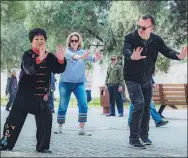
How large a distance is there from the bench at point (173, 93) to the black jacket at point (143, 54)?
0.60 meters

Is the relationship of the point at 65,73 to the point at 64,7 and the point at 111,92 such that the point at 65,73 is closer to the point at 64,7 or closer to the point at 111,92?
the point at 111,92

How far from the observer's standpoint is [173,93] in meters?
4.45

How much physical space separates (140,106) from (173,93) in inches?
15.6

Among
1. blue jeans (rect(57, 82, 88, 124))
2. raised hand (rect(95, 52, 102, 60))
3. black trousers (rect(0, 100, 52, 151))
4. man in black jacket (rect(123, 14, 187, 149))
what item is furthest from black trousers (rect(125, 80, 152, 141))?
black trousers (rect(0, 100, 52, 151))

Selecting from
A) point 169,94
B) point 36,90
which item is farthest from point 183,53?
point 169,94

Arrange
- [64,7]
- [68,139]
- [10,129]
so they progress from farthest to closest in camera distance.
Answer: [68,139] → [64,7] → [10,129]

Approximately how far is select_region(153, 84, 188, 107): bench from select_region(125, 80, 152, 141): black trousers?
11 centimetres

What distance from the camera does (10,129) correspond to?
394 cm

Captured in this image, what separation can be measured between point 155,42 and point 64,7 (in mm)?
1315

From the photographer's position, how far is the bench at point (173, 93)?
408cm

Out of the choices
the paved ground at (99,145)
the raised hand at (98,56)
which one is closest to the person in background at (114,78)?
the raised hand at (98,56)

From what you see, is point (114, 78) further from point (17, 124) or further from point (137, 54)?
point (17, 124)

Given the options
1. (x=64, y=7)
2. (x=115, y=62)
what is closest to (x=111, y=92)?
(x=115, y=62)

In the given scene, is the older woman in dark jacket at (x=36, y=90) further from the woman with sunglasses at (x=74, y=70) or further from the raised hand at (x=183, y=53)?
the raised hand at (x=183, y=53)
